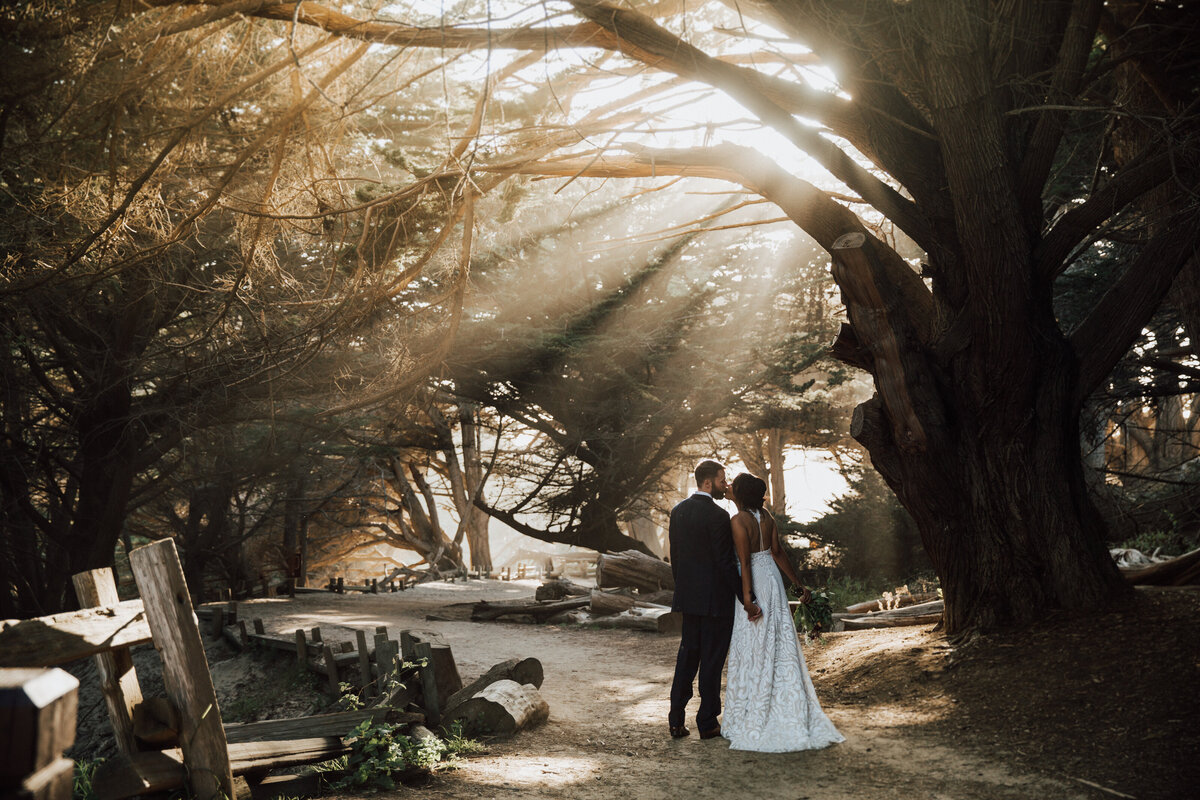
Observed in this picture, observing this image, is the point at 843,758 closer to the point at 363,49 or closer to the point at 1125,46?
the point at 1125,46

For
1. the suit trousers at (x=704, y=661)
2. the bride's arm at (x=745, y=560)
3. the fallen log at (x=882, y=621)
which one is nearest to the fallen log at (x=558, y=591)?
the fallen log at (x=882, y=621)

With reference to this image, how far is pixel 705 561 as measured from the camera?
5805 millimetres

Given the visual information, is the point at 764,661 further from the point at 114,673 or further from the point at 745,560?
the point at 114,673

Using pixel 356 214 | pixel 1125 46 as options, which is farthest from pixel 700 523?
pixel 356 214

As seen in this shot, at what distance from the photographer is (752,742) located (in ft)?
18.1

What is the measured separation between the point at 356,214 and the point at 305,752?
6673mm

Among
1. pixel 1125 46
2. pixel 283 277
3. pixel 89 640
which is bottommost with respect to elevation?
pixel 89 640

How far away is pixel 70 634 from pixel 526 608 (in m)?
11.9

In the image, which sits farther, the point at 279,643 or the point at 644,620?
the point at 644,620

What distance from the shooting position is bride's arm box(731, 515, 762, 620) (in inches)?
224

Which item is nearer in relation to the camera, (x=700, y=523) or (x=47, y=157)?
(x=700, y=523)

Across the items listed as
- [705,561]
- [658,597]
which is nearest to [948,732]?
[705,561]

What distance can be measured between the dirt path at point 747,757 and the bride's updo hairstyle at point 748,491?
170 cm

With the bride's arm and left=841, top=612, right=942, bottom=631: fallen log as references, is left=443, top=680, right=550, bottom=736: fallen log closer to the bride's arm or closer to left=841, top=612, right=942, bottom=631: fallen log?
the bride's arm
